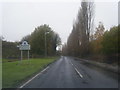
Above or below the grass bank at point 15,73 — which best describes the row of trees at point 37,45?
above

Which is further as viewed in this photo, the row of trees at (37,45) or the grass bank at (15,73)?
the row of trees at (37,45)

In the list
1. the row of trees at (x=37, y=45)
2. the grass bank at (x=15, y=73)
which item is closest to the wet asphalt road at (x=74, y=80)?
the grass bank at (x=15, y=73)

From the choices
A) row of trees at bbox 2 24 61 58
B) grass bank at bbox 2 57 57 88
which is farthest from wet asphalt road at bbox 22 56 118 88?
row of trees at bbox 2 24 61 58

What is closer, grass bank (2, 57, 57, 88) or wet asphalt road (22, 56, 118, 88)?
wet asphalt road (22, 56, 118, 88)

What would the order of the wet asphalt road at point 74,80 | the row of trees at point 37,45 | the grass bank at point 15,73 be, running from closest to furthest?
1. the wet asphalt road at point 74,80
2. the grass bank at point 15,73
3. the row of trees at point 37,45

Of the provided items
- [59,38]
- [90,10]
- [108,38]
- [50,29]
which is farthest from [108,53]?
[59,38]

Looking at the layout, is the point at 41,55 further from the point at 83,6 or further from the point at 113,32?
the point at 113,32

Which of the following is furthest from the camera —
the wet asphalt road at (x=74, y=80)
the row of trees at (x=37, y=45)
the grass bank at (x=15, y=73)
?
the row of trees at (x=37, y=45)

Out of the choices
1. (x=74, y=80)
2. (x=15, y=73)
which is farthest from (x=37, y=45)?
(x=74, y=80)

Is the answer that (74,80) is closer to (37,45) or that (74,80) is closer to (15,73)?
(15,73)

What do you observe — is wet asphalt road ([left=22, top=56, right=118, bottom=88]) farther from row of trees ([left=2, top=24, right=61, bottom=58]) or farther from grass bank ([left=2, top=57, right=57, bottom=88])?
row of trees ([left=2, top=24, right=61, bottom=58])

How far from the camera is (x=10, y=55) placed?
101 m

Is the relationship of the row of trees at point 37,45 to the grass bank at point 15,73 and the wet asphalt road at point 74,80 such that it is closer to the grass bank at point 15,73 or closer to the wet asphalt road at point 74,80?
the grass bank at point 15,73

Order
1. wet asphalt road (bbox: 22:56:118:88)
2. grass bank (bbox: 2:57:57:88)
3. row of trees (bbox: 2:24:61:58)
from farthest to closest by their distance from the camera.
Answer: row of trees (bbox: 2:24:61:58) → grass bank (bbox: 2:57:57:88) → wet asphalt road (bbox: 22:56:118:88)
